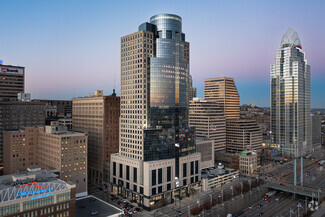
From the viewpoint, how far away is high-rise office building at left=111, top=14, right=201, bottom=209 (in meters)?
140

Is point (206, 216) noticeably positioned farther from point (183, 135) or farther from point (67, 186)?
point (67, 186)

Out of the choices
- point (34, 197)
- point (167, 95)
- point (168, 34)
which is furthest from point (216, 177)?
point (34, 197)

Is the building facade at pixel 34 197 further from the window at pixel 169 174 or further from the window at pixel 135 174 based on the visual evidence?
the window at pixel 169 174

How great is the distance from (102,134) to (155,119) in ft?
153

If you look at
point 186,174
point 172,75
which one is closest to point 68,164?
point 186,174

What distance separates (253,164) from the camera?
197 meters

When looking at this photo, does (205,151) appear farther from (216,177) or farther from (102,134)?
(102,134)

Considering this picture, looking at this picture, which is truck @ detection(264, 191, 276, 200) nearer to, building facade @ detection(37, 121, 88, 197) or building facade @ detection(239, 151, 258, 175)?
building facade @ detection(239, 151, 258, 175)

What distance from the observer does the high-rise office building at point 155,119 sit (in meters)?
140

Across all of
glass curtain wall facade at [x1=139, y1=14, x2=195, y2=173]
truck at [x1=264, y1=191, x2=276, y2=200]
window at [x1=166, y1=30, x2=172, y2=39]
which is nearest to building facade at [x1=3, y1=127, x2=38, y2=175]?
glass curtain wall facade at [x1=139, y1=14, x2=195, y2=173]

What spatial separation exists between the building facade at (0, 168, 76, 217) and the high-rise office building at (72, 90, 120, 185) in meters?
65.3

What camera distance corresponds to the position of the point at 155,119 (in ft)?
475

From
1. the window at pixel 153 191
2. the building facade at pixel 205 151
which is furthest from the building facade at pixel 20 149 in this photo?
the building facade at pixel 205 151

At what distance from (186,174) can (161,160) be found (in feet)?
66.2
